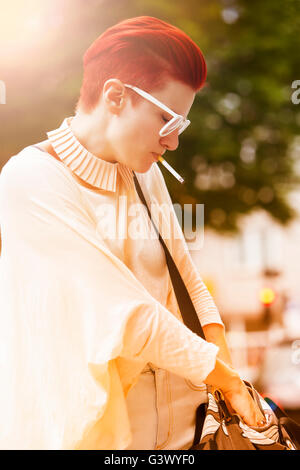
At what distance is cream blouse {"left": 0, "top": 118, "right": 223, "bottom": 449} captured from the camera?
4.05 feet

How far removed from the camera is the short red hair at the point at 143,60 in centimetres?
132

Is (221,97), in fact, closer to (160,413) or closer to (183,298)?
(183,298)

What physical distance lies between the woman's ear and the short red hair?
0.02 metres

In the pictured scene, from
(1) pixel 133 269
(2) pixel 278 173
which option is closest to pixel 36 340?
(1) pixel 133 269

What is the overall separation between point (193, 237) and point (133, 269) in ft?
1.39

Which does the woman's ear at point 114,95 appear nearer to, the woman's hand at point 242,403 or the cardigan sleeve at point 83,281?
the cardigan sleeve at point 83,281

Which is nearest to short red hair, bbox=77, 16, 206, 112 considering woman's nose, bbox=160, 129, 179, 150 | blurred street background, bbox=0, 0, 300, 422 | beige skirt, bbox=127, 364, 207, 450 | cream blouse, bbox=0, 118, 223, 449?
woman's nose, bbox=160, 129, 179, 150

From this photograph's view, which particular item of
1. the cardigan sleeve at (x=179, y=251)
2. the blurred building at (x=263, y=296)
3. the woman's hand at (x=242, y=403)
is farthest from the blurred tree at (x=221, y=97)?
the woman's hand at (x=242, y=403)

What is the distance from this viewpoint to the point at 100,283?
4.12 feet

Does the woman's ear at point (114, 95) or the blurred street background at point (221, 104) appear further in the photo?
the blurred street background at point (221, 104)

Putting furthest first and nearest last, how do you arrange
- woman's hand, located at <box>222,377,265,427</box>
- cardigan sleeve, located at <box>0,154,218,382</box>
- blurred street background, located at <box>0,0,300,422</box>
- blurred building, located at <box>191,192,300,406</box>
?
blurred building, located at <box>191,192,300,406</box> → blurred street background, located at <box>0,0,300,422</box> → woman's hand, located at <box>222,377,265,427</box> → cardigan sleeve, located at <box>0,154,218,382</box>

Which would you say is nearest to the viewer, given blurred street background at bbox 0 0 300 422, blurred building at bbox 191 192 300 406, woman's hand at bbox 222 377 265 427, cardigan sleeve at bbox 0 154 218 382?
cardigan sleeve at bbox 0 154 218 382

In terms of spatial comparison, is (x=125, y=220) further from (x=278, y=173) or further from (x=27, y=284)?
(x=278, y=173)

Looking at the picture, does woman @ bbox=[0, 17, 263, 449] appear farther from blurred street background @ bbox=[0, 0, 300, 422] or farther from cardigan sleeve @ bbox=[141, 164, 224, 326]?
blurred street background @ bbox=[0, 0, 300, 422]
